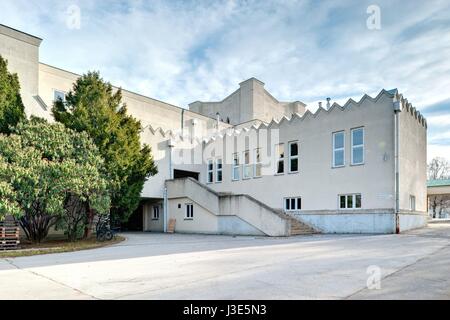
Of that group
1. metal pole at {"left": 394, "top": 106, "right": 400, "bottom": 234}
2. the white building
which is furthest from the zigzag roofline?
metal pole at {"left": 394, "top": 106, "right": 400, "bottom": 234}

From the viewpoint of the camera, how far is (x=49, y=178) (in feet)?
45.2

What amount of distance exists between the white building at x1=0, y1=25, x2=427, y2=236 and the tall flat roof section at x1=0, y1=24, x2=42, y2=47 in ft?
0.18

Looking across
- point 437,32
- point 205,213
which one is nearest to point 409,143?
point 437,32

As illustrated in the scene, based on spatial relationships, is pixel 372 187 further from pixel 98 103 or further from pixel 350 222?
pixel 98 103

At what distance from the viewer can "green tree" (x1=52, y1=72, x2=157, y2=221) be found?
17219 millimetres

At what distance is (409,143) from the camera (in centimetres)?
2016

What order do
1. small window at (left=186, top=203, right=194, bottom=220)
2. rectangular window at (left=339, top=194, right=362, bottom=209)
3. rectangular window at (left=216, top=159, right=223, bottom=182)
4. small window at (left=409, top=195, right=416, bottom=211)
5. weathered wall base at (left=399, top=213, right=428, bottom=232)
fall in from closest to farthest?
1. weathered wall base at (left=399, top=213, right=428, bottom=232)
2. rectangular window at (left=339, top=194, right=362, bottom=209)
3. small window at (left=409, top=195, right=416, bottom=211)
4. small window at (left=186, top=203, right=194, bottom=220)
5. rectangular window at (left=216, top=159, right=223, bottom=182)

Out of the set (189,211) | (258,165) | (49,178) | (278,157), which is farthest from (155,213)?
(49,178)

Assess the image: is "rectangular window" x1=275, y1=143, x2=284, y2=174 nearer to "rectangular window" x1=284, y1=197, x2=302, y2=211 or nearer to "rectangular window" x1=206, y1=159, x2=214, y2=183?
"rectangular window" x1=284, y1=197, x2=302, y2=211

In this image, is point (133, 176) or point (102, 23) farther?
point (133, 176)

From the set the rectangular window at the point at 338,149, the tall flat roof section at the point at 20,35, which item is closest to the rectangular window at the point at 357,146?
the rectangular window at the point at 338,149

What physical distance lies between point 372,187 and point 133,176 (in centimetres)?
1272

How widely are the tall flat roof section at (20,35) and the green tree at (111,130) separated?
6.78 m
